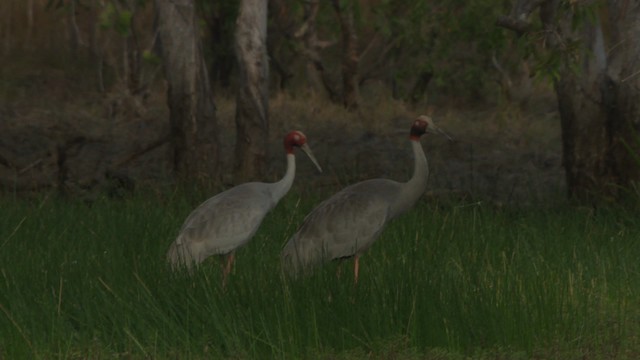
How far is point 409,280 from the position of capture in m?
7.12

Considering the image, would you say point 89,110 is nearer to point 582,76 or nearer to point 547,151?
point 547,151

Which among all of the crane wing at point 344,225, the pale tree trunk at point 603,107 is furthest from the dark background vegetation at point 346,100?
the crane wing at point 344,225

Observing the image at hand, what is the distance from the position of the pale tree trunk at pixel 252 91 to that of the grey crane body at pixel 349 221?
4006mm

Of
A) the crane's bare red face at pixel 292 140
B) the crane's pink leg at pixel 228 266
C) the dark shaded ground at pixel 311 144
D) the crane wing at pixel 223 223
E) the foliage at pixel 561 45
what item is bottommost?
the dark shaded ground at pixel 311 144

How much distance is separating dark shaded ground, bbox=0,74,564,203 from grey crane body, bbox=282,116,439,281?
315cm

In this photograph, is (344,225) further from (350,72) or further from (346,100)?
(346,100)

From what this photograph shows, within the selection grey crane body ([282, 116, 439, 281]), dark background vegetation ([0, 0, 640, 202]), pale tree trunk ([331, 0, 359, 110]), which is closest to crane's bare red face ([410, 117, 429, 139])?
grey crane body ([282, 116, 439, 281])

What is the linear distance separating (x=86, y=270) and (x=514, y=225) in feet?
13.4

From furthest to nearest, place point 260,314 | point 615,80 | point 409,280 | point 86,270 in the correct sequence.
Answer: point 615,80 < point 86,270 < point 409,280 < point 260,314

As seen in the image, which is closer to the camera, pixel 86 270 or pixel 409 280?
pixel 409 280

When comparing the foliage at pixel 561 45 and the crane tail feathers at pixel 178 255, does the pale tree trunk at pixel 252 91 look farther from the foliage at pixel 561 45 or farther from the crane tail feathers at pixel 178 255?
the crane tail feathers at pixel 178 255

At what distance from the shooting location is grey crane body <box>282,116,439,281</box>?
8680 mm

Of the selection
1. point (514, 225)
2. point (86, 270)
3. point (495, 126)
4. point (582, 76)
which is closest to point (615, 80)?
point (582, 76)

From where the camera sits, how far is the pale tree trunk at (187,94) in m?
13.4
